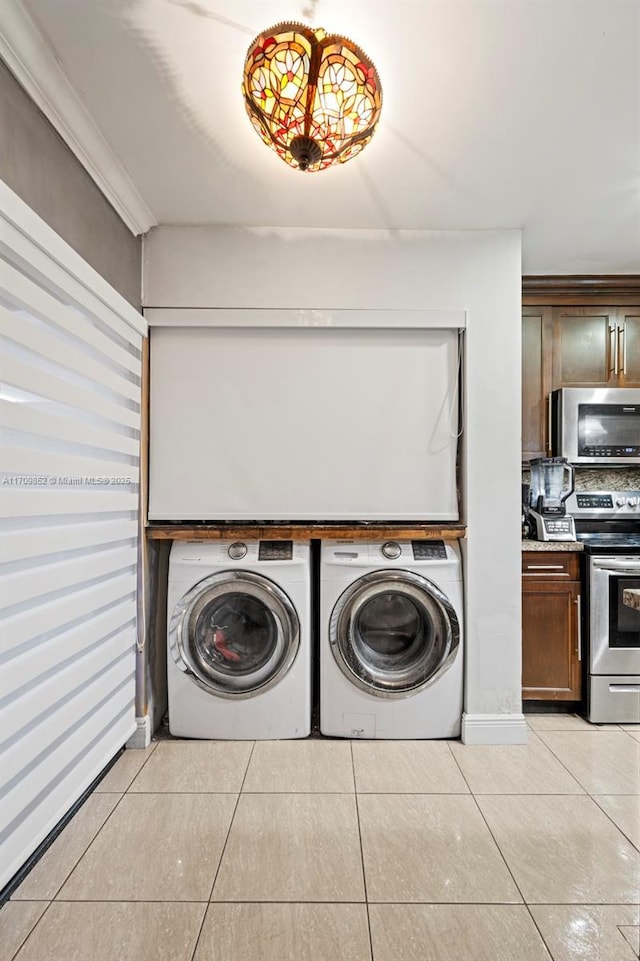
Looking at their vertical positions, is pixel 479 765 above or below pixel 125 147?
below

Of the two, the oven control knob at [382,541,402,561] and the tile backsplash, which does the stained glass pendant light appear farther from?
the tile backsplash

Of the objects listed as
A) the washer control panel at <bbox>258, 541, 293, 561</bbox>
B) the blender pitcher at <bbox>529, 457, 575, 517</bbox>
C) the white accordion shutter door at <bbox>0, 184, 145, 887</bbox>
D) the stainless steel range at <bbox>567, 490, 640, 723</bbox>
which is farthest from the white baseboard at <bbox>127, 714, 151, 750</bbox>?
the blender pitcher at <bbox>529, 457, 575, 517</bbox>

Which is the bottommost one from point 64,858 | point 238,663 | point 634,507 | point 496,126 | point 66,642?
point 64,858

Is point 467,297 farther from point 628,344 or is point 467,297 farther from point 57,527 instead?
point 57,527

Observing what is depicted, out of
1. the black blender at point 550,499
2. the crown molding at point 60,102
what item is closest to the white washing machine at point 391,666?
the black blender at point 550,499

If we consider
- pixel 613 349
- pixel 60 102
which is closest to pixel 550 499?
pixel 613 349

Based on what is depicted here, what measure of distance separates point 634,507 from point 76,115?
3.45 metres

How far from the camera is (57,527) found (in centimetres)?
185

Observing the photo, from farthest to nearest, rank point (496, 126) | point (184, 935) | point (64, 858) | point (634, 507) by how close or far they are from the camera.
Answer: point (634, 507)
point (496, 126)
point (64, 858)
point (184, 935)

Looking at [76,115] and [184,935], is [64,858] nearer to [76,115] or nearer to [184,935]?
[184,935]

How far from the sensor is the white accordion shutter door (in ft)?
5.16

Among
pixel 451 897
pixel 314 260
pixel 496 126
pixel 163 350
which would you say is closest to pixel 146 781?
pixel 451 897

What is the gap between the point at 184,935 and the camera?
1529mm

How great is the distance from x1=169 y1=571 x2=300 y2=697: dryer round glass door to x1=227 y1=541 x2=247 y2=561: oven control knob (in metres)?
0.07
